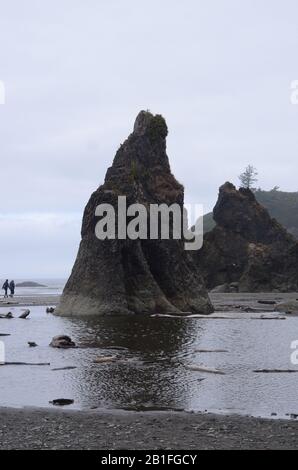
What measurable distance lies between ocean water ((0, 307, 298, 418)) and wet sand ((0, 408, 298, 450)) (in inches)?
62.7

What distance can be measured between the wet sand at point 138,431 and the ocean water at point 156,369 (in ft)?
5.22

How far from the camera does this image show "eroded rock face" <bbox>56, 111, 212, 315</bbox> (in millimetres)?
58812

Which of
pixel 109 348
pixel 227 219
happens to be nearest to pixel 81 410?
pixel 109 348

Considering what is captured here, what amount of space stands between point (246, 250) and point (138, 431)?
117 metres

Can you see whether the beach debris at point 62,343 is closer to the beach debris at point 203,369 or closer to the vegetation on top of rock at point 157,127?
the beach debris at point 203,369

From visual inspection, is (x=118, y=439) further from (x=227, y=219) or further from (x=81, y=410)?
(x=227, y=219)

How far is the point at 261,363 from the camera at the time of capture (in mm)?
29719

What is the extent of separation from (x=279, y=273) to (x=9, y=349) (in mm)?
98624

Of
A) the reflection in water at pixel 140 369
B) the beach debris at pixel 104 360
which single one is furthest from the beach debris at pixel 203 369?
the beach debris at pixel 104 360

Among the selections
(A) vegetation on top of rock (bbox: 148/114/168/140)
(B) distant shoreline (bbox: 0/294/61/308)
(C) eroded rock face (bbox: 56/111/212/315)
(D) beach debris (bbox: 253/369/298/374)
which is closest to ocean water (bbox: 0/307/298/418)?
(D) beach debris (bbox: 253/369/298/374)

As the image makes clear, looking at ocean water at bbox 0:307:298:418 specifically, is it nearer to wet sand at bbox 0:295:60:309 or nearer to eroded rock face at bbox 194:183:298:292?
wet sand at bbox 0:295:60:309

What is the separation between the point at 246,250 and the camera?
132500 millimetres

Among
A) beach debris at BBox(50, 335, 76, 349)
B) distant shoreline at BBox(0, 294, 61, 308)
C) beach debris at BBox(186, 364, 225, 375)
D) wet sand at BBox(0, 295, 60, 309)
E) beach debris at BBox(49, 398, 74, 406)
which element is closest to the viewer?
beach debris at BBox(49, 398, 74, 406)

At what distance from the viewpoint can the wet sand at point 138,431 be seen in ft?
51.0
